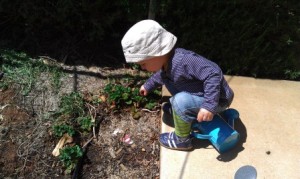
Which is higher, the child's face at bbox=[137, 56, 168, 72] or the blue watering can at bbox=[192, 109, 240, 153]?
the child's face at bbox=[137, 56, 168, 72]

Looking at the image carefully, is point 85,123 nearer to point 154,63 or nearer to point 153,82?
point 153,82

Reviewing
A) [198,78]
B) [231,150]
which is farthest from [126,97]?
[231,150]

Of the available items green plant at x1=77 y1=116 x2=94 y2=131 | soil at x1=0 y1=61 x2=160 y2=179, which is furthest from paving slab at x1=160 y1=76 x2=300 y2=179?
green plant at x1=77 y1=116 x2=94 y2=131

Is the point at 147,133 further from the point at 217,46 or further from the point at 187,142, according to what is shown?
the point at 217,46

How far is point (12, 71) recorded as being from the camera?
3.44 metres

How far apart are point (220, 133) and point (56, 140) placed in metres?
1.28

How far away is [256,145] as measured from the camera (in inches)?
117

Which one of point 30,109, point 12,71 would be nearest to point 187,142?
point 30,109

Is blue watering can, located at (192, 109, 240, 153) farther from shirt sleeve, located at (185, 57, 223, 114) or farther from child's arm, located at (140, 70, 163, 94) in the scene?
child's arm, located at (140, 70, 163, 94)

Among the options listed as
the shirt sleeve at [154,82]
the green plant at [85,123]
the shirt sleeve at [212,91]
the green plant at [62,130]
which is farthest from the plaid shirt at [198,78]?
the green plant at [62,130]

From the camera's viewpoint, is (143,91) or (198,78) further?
(143,91)

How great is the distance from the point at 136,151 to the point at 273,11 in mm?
1818

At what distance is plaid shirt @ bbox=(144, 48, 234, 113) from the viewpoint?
2.52 m

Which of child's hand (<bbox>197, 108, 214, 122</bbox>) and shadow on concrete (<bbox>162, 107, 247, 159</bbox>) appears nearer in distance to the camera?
child's hand (<bbox>197, 108, 214, 122</bbox>)
